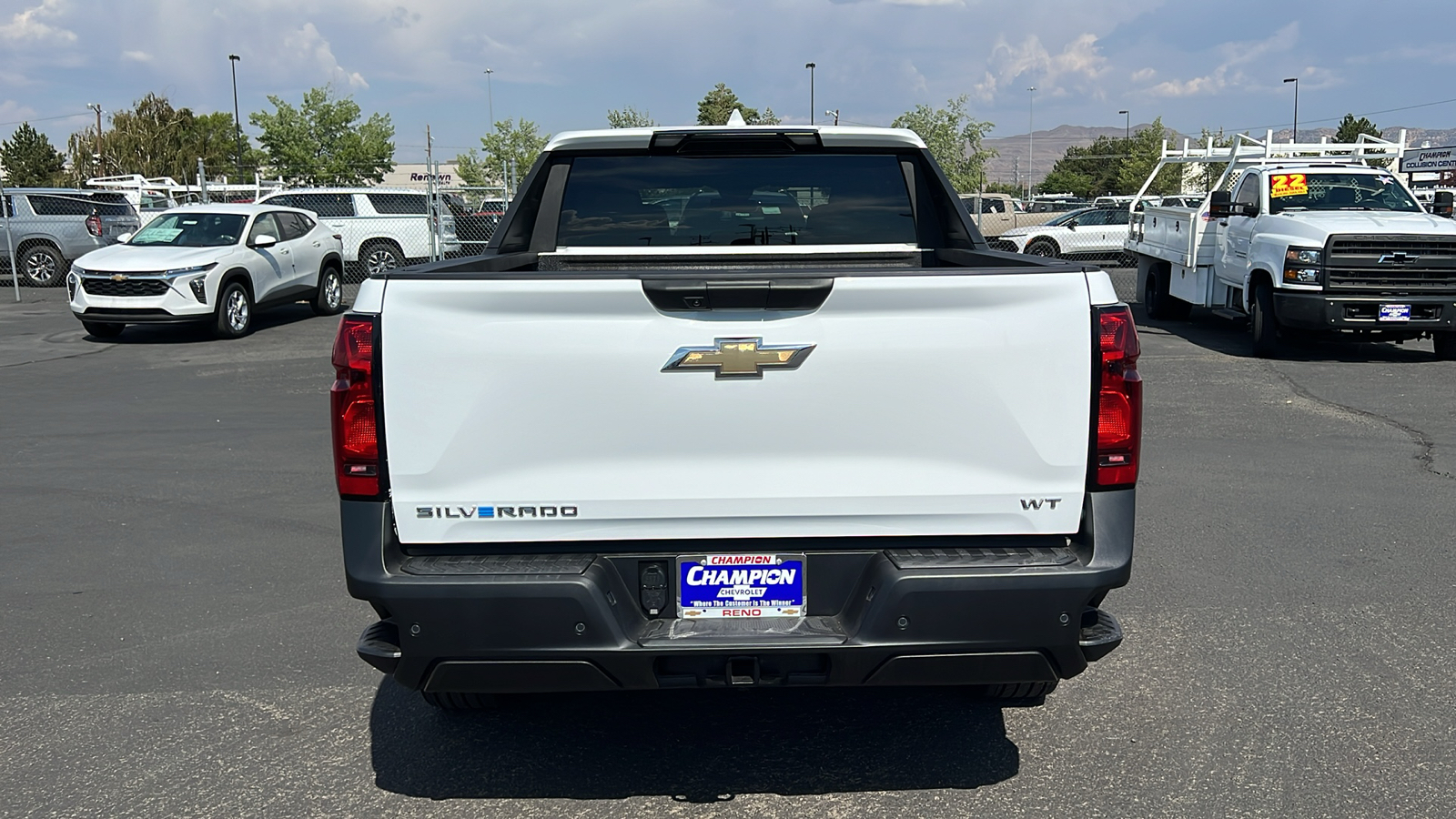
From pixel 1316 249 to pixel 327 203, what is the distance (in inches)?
685

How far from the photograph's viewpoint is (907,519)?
10.1 feet

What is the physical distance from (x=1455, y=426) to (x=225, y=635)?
8.96 m

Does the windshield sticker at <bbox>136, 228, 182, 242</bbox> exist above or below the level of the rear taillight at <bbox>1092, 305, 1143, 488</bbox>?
above

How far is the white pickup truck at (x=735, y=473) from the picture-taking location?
9.78ft

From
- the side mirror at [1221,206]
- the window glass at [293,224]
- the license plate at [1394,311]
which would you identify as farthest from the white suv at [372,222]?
the license plate at [1394,311]

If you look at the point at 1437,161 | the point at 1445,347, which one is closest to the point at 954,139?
the point at 1437,161

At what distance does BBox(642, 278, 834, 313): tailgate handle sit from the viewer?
9.69ft

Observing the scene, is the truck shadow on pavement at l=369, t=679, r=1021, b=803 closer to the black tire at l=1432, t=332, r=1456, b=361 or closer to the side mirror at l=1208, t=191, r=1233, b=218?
the side mirror at l=1208, t=191, r=1233, b=218

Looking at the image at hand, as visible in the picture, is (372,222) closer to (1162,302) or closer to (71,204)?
(71,204)

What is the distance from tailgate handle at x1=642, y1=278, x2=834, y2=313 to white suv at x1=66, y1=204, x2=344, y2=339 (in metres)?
14.2

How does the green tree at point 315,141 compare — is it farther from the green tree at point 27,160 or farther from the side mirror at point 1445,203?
the side mirror at point 1445,203

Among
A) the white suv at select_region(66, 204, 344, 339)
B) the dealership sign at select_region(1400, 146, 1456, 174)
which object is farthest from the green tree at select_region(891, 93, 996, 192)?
the white suv at select_region(66, 204, 344, 339)

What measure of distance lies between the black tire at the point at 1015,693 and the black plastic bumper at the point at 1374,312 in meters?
9.81

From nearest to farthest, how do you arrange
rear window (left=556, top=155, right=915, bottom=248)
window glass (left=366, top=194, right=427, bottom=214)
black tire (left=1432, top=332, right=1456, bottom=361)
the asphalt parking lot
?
the asphalt parking lot, rear window (left=556, top=155, right=915, bottom=248), black tire (left=1432, top=332, right=1456, bottom=361), window glass (left=366, top=194, right=427, bottom=214)
